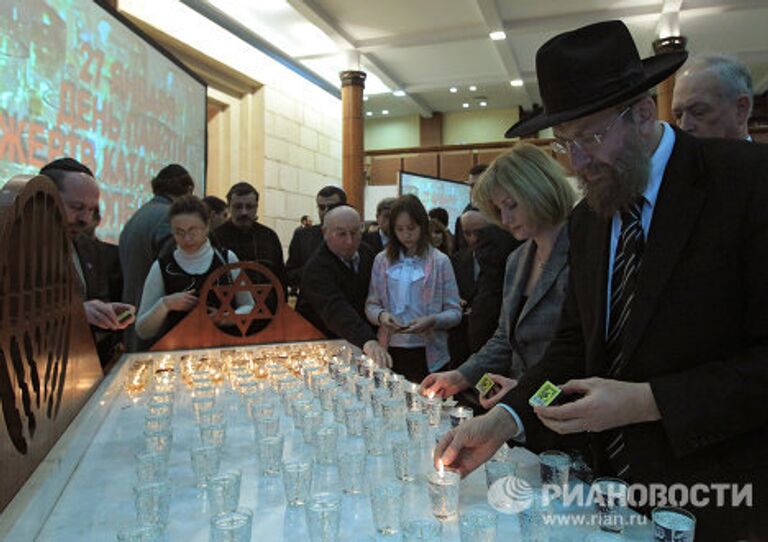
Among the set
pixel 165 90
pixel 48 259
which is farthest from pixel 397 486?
pixel 165 90

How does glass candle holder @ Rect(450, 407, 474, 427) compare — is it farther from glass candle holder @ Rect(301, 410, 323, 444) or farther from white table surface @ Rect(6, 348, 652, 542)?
glass candle holder @ Rect(301, 410, 323, 444)

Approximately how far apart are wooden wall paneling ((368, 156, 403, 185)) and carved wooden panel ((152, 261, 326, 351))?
30.2ft

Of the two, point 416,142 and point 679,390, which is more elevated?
point 416,142

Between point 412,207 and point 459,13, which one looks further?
point 459,13

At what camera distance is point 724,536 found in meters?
1.15

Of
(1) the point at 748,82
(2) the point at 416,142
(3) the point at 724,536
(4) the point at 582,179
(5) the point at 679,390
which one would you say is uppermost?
(2) the point at 416,142

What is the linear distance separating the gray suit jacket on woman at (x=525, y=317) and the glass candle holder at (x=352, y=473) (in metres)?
0.92

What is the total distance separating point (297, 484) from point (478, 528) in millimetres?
374

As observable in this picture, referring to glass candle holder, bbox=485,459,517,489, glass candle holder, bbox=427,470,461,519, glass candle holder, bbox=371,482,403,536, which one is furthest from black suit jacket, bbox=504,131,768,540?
glass candle holder, bbox=371,482,403,536

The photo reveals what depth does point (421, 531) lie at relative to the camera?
0.91m

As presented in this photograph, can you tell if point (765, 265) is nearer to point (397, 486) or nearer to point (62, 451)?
point (397, 486)

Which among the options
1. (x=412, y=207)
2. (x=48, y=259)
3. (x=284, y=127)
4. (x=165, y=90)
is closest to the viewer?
(x=48, y=259)

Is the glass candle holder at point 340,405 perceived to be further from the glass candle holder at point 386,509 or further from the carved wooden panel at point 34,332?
the carved wooden panel at point 34,332

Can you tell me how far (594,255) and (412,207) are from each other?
1.85 meters
